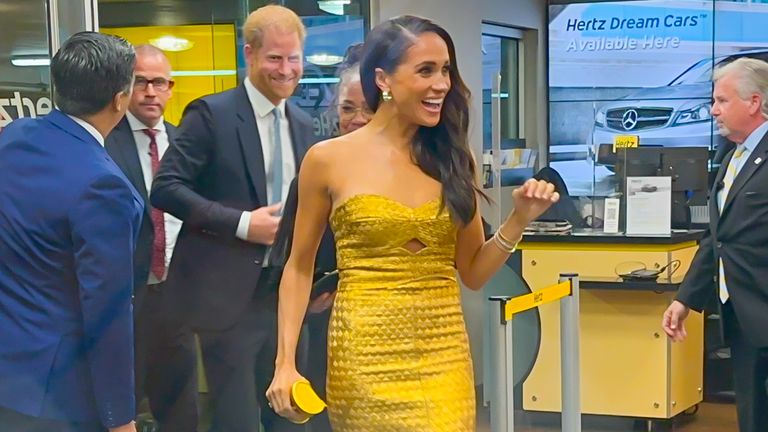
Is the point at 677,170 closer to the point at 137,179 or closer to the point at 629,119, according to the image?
the point at 629,119

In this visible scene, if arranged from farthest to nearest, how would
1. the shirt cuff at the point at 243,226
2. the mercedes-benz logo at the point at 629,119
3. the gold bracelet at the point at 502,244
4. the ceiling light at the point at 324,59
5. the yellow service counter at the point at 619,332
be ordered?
the mercedes-benz logo at the point at 629,119
the yellow service counter at the point at 619,332
the ceiling light at the point at 324,59
the shirt cuff at the point at 243,226
the gold bracelet at the point at 502,244

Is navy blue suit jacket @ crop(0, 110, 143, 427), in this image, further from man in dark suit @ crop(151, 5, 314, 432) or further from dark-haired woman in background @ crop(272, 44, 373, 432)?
man in dark suit @ crop(151, 5, 314, 432)

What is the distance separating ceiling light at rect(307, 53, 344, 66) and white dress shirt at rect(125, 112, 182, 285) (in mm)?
1866

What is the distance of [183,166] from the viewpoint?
114 inches

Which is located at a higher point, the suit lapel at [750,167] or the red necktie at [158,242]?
the suit lapel at [750,167]

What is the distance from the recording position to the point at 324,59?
5129 millimetres

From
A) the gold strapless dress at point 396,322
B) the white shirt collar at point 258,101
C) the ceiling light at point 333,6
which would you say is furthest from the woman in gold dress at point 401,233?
the ceiling light at point 333,6

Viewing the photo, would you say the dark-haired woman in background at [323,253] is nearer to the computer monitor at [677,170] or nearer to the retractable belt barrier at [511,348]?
the retractable belt barrier at [511,348]

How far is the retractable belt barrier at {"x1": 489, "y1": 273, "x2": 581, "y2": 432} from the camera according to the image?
8.87ft

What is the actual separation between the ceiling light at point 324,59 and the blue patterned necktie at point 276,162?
205cm

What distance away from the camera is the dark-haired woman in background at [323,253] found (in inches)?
93.7

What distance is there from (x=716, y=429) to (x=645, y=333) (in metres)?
0.63

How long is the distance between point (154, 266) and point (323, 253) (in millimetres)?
640

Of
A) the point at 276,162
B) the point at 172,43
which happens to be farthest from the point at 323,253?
the point at 172,43
